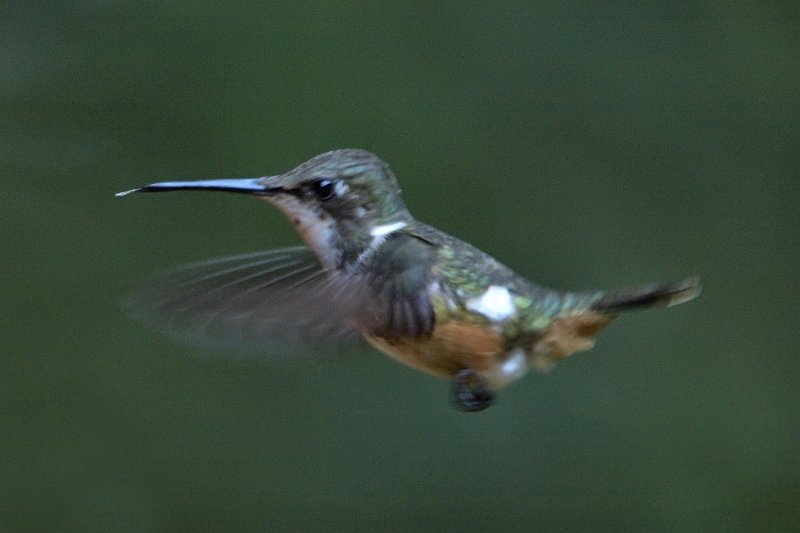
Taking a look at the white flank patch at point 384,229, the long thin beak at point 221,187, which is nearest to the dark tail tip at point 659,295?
the white flank patch at point 384,229

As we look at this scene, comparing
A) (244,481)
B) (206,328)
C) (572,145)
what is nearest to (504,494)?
(244,481)

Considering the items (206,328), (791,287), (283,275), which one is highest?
(791,287)

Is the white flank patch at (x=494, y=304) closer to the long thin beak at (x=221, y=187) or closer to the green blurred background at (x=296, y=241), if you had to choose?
the long thin beak at (x=221, y=187)

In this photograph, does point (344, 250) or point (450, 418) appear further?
point (450, 418)

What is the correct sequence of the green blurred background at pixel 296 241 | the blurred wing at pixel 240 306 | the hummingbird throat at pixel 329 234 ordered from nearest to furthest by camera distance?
the blurred wing at pixel 240 306 < the hummingbird throat at pixel 329 234 < the green blurred background at pixel 296 241

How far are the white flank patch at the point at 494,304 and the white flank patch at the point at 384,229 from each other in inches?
5.2

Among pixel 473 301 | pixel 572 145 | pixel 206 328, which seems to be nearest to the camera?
pixel 206 328

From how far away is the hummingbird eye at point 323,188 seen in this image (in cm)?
140

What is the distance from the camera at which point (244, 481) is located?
266 cm

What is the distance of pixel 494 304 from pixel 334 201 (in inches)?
9.9

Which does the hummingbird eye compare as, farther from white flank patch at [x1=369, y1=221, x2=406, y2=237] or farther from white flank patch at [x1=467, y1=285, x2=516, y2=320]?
white flank patch at [x1=467, y1=285, x2=516, y2=320]

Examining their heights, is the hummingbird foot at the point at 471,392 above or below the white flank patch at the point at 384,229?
below

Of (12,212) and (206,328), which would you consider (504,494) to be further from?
(206,328)

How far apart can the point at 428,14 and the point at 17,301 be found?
1197 mm
